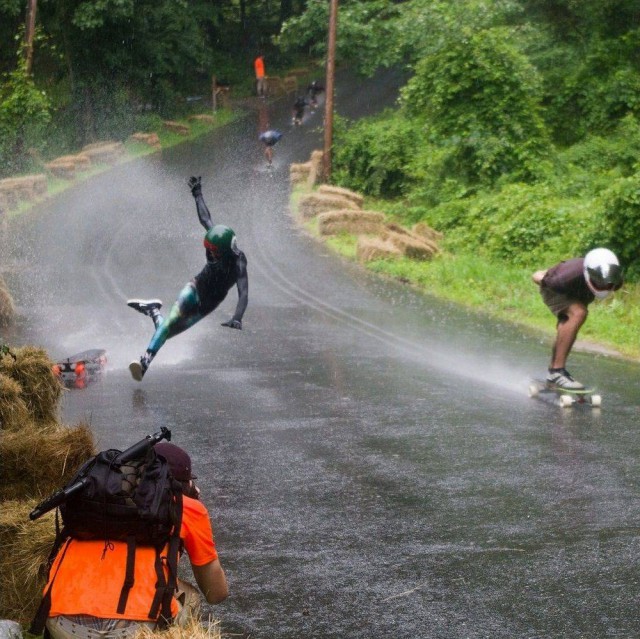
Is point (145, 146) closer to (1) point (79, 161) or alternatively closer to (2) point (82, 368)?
(1) point (79, 161)

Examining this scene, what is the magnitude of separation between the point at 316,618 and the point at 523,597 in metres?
1.20

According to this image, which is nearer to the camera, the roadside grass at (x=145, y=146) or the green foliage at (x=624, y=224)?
the green foliage at (x=624, y=224)

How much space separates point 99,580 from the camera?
15.1 feet

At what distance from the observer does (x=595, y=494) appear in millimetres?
8648

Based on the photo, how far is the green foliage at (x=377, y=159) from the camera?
31.0 metres

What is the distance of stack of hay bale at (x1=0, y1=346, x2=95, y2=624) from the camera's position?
5.93 metres

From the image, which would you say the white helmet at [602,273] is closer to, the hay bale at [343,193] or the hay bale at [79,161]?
the hay bale at [343,193]

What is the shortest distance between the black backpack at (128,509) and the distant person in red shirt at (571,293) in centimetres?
818

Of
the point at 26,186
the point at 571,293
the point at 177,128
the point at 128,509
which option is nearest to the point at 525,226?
the point at 571,293

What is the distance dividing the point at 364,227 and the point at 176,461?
21.2 m

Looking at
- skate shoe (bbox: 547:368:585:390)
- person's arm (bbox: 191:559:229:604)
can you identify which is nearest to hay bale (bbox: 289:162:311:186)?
skate shoe (bbox: 547:368:585:390)

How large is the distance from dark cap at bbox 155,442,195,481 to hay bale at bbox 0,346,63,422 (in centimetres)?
406

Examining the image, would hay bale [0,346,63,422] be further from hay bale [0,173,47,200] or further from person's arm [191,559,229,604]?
hay bale [0,173,47,200]

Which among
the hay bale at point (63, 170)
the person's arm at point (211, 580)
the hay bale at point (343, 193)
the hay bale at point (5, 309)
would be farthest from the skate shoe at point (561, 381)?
the hay bale at point (63, 170)
